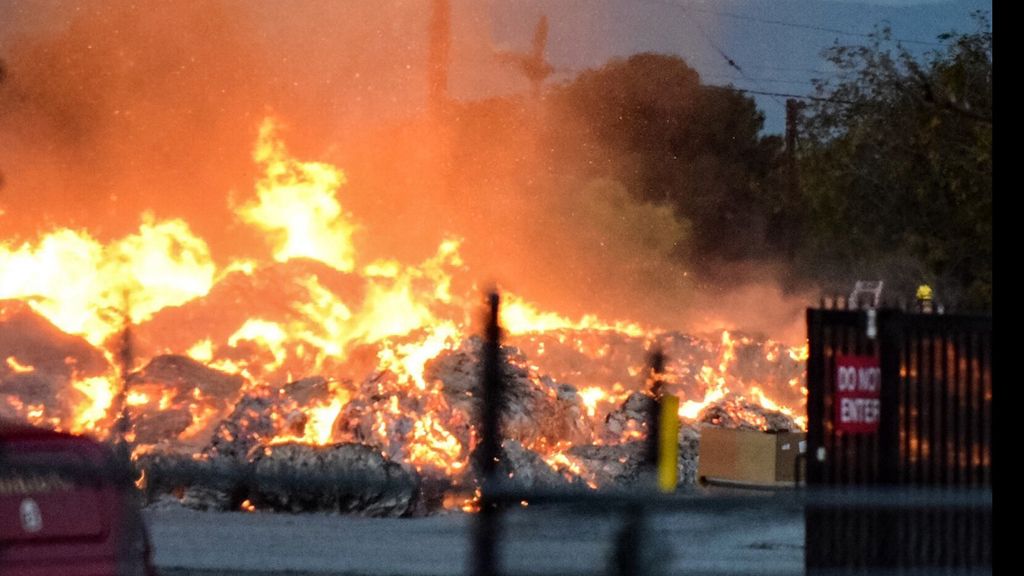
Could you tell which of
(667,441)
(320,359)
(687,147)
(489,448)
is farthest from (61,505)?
(687,147)

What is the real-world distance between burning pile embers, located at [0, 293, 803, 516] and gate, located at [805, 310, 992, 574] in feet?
22.7

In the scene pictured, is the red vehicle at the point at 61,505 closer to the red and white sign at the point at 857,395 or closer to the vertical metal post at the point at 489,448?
the vertical metal post at the point at 489,448

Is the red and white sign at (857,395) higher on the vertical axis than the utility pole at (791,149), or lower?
lower


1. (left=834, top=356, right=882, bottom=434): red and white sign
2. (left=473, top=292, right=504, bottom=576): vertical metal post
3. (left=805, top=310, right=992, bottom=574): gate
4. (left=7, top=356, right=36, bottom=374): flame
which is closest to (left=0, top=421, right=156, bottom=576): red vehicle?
(left=473, top=292, right=504, bottom=576): vertical metal post

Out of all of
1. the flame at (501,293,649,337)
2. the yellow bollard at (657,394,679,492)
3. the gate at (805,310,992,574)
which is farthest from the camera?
the flame at (501,293,649,337)

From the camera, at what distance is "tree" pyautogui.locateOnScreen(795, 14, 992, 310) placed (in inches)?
785

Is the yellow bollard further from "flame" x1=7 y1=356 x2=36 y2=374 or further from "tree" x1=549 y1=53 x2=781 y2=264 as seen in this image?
"tree" x1=549 y1=53 x2=781 y2=264

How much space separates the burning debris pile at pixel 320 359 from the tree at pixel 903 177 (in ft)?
9.53

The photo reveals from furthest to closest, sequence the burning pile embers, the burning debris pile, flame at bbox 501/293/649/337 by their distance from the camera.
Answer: flame at bbox 501/293/649/337 → the burning debris pile → the burning pile embers

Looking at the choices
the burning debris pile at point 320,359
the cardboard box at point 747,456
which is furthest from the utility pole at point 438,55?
the cardboard box at point 747,456

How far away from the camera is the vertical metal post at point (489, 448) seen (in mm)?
3992

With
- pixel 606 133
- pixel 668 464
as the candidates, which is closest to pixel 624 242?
pixel 606 133

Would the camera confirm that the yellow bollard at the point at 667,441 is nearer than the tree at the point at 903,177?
Yes

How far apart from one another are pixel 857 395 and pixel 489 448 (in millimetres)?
2854
